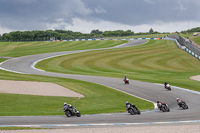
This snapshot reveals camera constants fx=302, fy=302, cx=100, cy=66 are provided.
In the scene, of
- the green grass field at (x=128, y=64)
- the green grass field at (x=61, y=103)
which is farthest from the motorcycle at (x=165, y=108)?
the green grass field at (x=128, y=64)

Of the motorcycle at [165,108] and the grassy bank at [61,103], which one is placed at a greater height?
the motorcycle at [165,108]

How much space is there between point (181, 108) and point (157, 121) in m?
5.74

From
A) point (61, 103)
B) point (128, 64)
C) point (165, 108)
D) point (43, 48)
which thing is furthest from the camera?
point (43, 48)

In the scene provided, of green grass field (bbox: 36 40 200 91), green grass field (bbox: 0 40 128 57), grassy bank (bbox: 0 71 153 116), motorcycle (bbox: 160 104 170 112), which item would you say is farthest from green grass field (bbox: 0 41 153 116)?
green grass field (bbox: 0 40 128 57)

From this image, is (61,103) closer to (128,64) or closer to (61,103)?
(61,103)

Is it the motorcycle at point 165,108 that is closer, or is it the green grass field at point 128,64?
the motorcycle at point 165,108

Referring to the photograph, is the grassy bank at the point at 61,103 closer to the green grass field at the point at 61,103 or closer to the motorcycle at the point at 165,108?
the green grass field at the point at 61,103

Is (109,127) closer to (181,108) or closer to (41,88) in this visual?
(181,108)

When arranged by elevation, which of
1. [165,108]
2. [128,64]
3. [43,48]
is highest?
[165,108]

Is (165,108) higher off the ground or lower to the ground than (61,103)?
higher

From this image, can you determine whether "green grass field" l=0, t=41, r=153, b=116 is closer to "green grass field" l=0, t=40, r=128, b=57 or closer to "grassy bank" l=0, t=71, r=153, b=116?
"grassy bank" l=0, t=71, r=153, b=116

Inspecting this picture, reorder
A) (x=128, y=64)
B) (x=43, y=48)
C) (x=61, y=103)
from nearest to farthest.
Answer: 1. (x=61, y=103)
2. (x=128, y=64)
3. (x=43, y=48)

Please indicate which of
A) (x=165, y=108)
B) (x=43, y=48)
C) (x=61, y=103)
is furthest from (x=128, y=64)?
(x=43, y=48)

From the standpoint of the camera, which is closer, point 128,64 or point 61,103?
point 61,103
